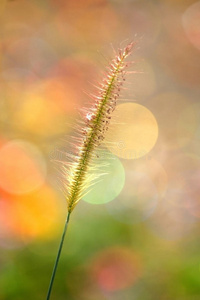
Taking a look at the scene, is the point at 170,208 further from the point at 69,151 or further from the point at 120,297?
the point at 69,151

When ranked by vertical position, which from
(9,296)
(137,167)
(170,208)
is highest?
(137,167)

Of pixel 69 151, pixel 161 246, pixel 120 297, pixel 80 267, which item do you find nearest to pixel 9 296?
pixel 80 267

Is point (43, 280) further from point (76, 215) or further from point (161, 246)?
point (161, 246)

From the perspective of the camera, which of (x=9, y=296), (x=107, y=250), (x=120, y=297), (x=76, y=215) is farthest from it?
(x=76, y=215)

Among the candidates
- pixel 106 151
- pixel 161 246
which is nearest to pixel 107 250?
pixel 161 246

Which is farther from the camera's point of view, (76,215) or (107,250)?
(76,215)

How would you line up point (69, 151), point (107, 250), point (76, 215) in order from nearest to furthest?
1. point (69, 151)
2. point (107, 250)
3. point (76, 215)

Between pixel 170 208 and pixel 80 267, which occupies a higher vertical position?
pixel 170 208

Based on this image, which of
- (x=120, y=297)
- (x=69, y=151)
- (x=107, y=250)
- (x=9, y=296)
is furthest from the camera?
(x=107, y=250)

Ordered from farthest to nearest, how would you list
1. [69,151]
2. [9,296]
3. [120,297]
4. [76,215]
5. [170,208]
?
[170,208] < [76,215] < [120,297] < [9,296] < [69,151]
